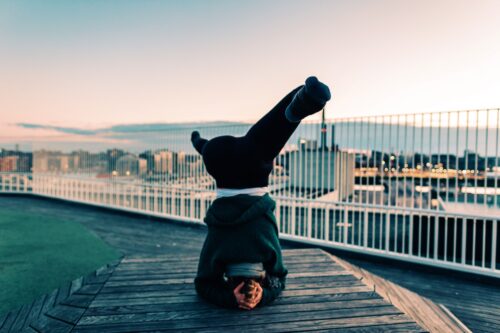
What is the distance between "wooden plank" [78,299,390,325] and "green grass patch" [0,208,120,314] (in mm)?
1599

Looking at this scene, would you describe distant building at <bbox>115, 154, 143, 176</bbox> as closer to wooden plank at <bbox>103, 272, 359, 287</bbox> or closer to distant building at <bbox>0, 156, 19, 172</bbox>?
distant building at <bbox>0, 156, 19, 172</bbox>

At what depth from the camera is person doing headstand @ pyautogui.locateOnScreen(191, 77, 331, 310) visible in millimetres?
1621

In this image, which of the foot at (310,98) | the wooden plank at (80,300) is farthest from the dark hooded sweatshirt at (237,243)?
the wooden plank at (80,300)

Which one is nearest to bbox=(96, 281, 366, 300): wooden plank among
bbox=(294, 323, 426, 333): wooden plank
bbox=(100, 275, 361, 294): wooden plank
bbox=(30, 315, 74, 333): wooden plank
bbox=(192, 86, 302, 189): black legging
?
bbox=(100, 275, 361, 294): wooden plank

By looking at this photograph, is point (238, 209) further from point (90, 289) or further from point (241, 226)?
point (90, 289)

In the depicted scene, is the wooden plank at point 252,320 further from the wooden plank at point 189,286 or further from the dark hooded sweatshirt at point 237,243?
the wooden plank at point 189,286

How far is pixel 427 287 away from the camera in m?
3.32

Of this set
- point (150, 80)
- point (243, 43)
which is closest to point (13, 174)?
point (150, 80)

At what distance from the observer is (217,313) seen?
5.40 feet

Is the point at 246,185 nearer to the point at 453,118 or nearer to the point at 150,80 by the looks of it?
the point at 453,118

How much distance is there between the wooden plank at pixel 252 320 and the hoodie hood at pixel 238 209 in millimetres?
503

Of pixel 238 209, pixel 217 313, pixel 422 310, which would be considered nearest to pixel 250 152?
pixel 238 209

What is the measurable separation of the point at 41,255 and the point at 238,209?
12.4ft

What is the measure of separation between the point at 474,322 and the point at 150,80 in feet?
27.3
